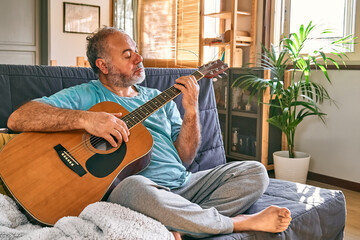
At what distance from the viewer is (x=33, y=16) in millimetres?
5418

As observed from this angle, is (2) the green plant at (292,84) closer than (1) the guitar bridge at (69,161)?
No

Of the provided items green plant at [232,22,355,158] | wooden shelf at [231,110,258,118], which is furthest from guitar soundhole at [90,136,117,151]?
wooden shelf at [231,110,258,118]

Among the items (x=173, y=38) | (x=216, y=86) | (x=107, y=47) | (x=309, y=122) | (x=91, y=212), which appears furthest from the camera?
(x=173, y=38)

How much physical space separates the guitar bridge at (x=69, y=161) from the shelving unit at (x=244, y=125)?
7.65 ft

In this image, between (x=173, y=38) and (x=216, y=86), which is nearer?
(x=216, y=86)

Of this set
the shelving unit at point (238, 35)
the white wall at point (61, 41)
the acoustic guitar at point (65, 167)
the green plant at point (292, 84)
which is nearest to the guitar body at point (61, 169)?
the acoustic guitar at point (65, 167)

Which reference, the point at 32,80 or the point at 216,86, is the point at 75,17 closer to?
the point at 216,86

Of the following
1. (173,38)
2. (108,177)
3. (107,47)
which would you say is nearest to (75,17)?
(173,38)

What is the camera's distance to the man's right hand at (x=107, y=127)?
143cm

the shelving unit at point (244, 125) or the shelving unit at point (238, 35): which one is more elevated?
the shelving unit at point (238, 35)

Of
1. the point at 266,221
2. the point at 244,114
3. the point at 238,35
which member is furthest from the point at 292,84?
the point at 266,221

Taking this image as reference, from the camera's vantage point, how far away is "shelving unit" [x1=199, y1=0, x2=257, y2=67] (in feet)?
13.2

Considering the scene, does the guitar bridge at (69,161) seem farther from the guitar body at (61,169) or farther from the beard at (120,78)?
the beard at (120,78)

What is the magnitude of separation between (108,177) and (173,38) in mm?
3907
